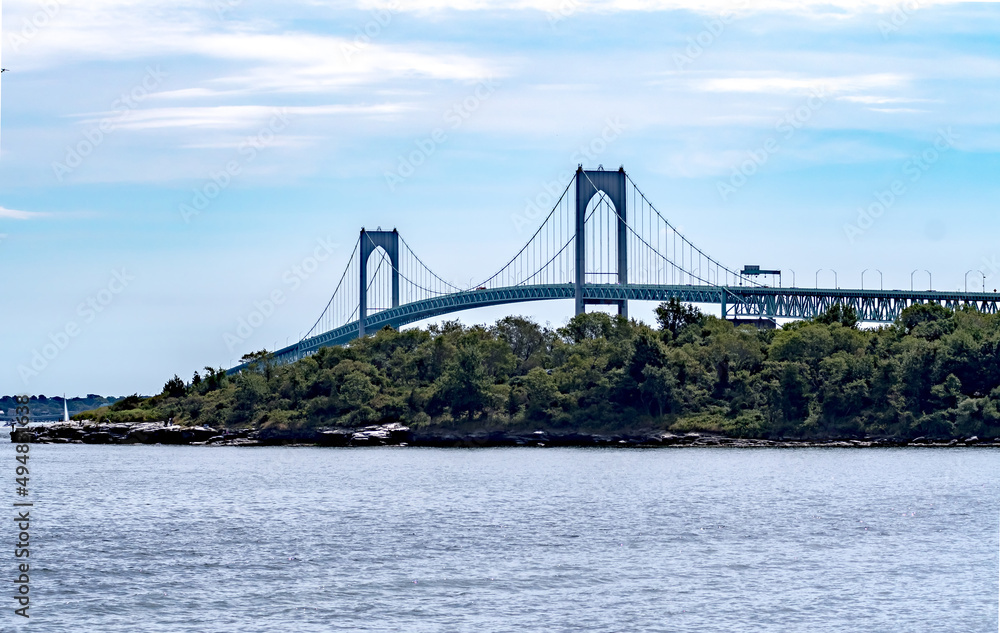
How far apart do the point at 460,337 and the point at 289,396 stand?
1064cm

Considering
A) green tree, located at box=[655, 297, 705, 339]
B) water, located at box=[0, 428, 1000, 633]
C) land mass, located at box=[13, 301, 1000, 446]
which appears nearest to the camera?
water, located at box=[0, 428, 1000, 633]

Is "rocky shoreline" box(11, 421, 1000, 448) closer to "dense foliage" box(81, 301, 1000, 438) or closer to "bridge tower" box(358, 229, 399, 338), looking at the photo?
"dense foliage" box(81, 301, 1000, 438)

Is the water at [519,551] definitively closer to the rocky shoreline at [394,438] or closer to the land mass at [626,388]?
the rocky shoreline at [394,438]

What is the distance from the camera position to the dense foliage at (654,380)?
238 ft

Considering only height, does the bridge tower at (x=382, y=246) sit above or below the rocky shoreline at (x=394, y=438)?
above

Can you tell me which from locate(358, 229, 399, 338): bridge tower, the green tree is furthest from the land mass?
locate(358, 229, 399, 338): bridge tower

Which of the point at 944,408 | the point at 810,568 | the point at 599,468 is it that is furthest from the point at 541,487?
the point at 944,408

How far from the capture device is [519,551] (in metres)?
28.6

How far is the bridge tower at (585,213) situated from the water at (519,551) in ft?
127

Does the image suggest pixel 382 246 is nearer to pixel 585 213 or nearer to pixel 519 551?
pixel 585 213

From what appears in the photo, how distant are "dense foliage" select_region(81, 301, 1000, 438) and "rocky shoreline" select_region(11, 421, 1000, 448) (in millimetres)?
714

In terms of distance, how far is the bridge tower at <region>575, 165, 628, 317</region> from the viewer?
88.8m

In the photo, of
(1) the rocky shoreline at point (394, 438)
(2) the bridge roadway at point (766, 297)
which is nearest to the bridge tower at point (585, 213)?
(2) the bridge roadway at point (766, 297)

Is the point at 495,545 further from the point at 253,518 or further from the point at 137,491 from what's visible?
the point at 137,491
